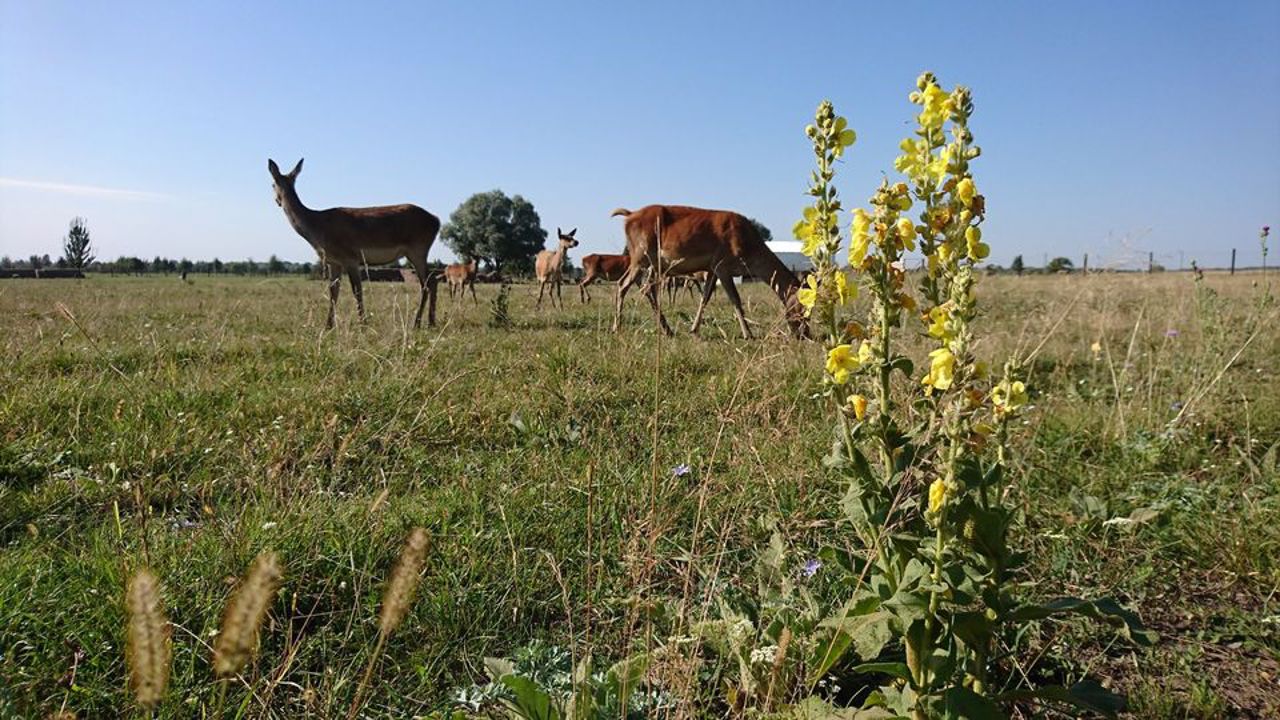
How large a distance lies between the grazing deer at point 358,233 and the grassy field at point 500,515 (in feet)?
17.7

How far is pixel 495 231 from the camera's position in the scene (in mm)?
62281

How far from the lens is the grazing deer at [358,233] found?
34.2 ft

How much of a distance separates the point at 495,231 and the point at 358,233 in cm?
5297

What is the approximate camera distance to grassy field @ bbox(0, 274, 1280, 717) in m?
1.95

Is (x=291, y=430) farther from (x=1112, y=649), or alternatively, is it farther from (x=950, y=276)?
(x=1112, y=649)

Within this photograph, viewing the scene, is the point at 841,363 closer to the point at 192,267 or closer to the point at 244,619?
the point at 244,619

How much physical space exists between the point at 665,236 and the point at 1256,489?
7999 millimetres

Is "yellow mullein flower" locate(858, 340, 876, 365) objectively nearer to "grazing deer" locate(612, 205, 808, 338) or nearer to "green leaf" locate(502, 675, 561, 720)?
"green leaf" locate(502, 675, 561, 720)

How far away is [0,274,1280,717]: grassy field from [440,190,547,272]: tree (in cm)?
5784

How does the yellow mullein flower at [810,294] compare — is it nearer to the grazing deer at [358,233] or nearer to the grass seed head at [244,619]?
the grass seed head at [244,619]

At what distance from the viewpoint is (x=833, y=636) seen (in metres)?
1.68

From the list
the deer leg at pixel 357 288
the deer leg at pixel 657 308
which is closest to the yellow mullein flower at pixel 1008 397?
the deer leg at pixel 657 308

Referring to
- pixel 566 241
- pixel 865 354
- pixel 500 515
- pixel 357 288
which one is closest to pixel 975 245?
pixel 865 354

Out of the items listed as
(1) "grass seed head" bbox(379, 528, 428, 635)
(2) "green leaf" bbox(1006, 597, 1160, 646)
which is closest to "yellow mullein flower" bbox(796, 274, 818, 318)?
(2) "green leaf" bbox(1006, 597, 1160, 646)
